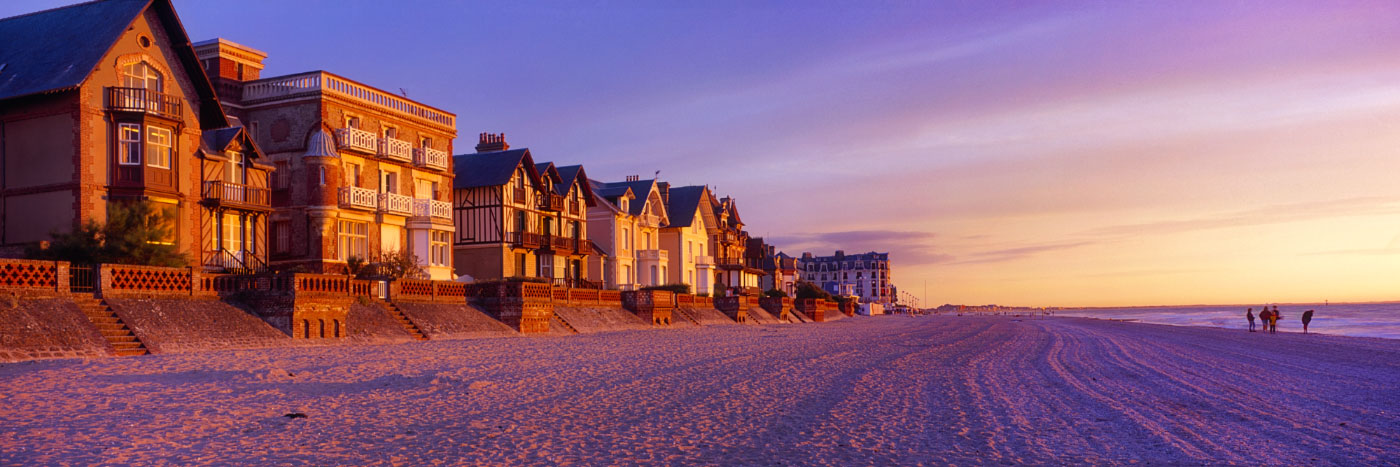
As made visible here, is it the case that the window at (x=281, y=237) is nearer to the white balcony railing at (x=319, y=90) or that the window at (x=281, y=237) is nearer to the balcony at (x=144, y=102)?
the white balcony railing at (x=319, y=90)

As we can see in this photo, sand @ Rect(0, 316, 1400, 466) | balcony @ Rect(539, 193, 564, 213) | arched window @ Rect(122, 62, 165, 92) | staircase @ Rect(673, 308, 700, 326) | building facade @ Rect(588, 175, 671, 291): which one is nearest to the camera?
sand @ Rect(0, 316, 1400, 466)

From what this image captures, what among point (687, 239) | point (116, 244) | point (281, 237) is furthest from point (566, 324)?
point (687, 239)

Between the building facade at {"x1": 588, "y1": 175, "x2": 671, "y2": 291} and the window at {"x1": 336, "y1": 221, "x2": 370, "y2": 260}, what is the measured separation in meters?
19.7

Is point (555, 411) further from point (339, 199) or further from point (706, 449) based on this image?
point (339, 199)

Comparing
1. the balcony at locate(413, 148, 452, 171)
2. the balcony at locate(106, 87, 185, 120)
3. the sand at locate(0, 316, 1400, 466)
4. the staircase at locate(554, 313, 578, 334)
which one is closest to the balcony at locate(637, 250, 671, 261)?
the balcony at locate(413, 148, 452, 171)

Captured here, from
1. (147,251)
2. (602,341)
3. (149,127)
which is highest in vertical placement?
(149,127)

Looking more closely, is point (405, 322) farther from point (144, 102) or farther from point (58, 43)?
point (58, 43)

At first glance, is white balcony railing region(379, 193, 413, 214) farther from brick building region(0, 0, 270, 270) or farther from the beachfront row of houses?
brick building region(0, 0, 270, 270)

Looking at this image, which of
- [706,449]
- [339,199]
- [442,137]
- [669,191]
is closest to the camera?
[706,449]

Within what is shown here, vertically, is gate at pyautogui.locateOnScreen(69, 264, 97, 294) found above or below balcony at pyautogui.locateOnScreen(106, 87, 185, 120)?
below

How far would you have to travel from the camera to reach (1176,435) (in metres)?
9.77

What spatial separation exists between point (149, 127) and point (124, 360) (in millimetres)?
13470

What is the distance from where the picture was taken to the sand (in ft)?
26.9

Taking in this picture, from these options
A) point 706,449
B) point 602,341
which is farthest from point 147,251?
point 706,449
